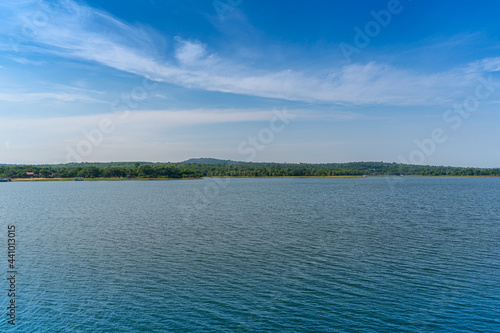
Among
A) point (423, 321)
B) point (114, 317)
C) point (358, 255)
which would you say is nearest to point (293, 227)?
point (358, 255)

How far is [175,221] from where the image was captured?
45.8m

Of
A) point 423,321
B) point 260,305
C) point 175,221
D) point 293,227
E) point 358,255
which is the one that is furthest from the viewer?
point 175,221

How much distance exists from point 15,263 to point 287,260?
2294cm

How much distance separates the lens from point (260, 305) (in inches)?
720

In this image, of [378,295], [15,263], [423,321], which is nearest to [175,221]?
[15,263]

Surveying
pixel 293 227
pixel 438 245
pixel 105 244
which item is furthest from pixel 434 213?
pixel 105 244

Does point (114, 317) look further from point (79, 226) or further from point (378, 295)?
point (79, 226)

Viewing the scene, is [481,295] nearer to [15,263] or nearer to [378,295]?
[378,295]

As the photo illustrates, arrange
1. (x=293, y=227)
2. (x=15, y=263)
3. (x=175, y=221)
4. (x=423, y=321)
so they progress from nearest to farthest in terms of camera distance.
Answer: (x=423, y=321) → (x=15, y=263) → (x=293, y=227) → (x=175, y=221)

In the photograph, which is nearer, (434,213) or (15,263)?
(15,263)

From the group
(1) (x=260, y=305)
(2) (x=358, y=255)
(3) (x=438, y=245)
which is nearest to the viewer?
(1) (x=260, y=305)

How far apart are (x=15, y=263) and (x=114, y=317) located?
14.9 m

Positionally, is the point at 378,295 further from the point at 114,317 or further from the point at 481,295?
the point at 114,317

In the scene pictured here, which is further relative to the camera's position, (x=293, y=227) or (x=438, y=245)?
(x=293, y=227)
